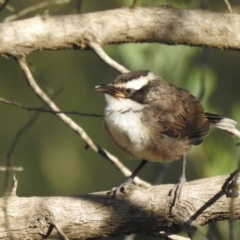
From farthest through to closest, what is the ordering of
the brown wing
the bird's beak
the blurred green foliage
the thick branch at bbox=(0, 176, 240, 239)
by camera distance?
the blurred green foliage → the brown wing → the bird's beak → the thick branch at bbox=(0, 176, 240, 239)

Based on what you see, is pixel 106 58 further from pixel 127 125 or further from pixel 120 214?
pixel 120 214

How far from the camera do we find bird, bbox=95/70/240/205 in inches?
214

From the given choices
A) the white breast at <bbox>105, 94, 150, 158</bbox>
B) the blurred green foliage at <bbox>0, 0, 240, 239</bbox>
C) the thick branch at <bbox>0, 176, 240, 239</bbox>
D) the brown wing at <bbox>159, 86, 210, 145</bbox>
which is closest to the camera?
the thick branch at <bbox>0, 176, 240, 239</bbox>

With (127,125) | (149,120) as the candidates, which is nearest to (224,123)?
(149,120)

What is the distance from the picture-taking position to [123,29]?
605cm

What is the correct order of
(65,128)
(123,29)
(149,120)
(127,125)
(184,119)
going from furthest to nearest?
1. (65,128)
2. (123,29)
3. (184,119)
4. (149,120)
5. (127,125)

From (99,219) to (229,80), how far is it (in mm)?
4811

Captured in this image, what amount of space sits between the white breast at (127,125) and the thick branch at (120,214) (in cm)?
48

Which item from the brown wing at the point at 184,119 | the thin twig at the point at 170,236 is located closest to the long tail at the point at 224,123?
the brown wing at the point at 184,119

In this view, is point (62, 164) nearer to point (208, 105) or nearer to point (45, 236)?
point (208, 105)

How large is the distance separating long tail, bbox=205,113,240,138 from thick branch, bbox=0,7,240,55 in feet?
1.98

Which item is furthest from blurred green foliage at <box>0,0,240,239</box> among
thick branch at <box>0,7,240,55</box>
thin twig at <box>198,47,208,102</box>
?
thick branch at <box>0,7,240,55</box>

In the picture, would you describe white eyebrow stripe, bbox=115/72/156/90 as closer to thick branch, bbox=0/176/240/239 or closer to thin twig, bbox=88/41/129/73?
thin twig, bbox=88/41/129/73

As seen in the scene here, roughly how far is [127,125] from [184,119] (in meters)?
0.68
